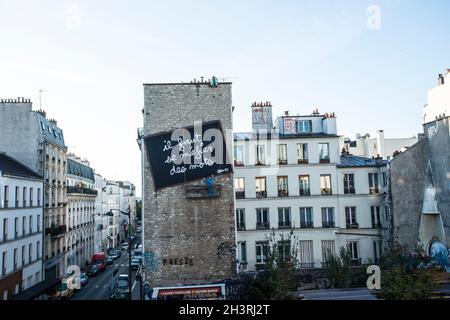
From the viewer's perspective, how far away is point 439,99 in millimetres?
23156

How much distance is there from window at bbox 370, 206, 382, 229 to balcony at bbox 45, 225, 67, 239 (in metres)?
28.0

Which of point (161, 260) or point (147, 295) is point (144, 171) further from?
point (147, 295)

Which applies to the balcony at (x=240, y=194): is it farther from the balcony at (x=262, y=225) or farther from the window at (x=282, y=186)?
the window at (x=282, y=186)

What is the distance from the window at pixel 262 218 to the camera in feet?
78.8

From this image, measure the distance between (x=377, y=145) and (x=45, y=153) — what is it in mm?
33708

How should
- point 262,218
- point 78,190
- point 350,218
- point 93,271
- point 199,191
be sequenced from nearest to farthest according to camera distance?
point 199,191
point 262,218
point 350,218
point 93,271
point 78,190

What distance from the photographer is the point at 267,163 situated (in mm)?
24625

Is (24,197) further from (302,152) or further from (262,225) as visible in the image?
(302,152)

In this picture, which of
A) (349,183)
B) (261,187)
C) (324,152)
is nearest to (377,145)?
(349,183)

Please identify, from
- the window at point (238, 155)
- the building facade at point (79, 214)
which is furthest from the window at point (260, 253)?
the building facade at point (79, 214)

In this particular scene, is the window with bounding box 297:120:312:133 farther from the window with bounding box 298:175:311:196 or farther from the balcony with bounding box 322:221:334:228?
the balcony with bounding box 322:221:334:228

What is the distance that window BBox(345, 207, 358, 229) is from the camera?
2431cm

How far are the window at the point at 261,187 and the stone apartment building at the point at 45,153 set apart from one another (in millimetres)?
19872
